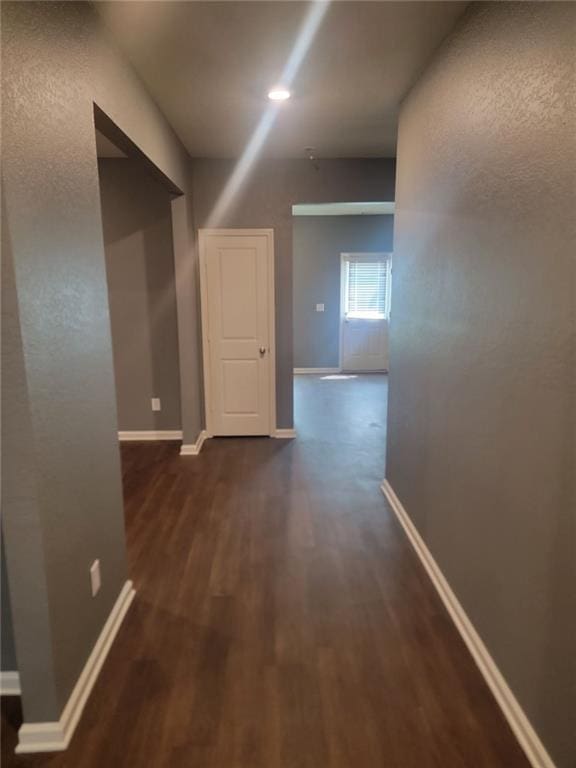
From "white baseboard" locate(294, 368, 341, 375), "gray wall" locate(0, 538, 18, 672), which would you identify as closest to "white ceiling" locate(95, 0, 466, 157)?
"gray wall" locate(0, 538, 18, 672)

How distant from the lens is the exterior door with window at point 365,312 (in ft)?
26.9

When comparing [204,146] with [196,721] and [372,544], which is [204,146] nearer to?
[372,544]

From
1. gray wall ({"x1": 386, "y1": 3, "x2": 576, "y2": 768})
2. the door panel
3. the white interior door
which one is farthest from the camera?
the door panel

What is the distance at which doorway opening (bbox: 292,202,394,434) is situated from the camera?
7984 mm

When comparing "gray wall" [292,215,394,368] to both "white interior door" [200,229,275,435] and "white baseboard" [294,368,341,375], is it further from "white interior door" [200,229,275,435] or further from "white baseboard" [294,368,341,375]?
"white interior door" [200,229,275,435]

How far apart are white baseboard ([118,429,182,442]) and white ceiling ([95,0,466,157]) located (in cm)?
274

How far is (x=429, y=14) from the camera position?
2037 mm

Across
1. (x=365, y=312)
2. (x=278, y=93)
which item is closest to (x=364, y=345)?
(x=365, y=312)

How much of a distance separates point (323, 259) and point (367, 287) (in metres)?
0.94

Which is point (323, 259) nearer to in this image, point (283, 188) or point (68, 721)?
point (283, 188)

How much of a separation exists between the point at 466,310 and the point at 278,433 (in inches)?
122

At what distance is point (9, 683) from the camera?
1763 mm

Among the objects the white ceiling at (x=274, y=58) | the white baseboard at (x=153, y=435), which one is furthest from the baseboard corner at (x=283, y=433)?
the white ceiling at (x=274, y=58)

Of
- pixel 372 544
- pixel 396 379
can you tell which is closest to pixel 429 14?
pixel 396 379
